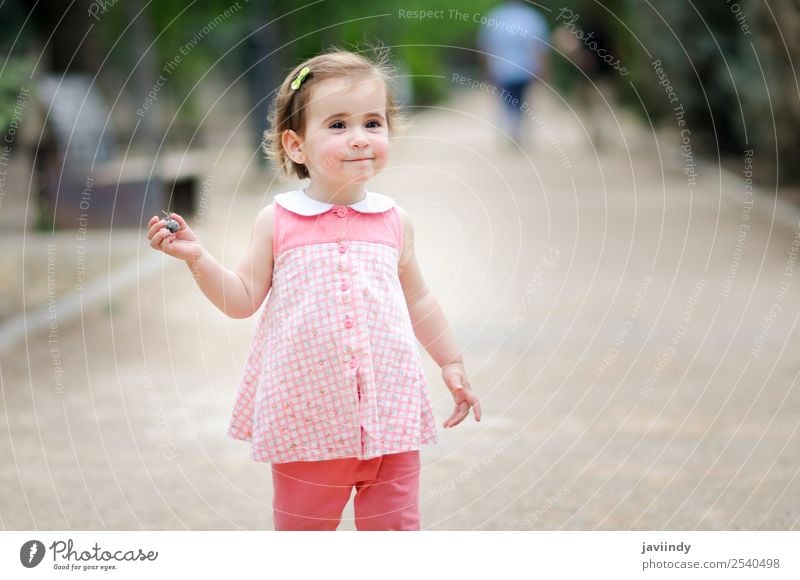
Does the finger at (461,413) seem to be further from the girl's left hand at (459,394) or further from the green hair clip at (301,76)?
the green hair clip at (301,76)

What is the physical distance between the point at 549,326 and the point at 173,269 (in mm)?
3821

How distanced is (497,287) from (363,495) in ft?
20.7

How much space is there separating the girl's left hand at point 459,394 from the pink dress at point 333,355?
0.17 m

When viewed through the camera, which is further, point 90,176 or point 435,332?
point 90,176

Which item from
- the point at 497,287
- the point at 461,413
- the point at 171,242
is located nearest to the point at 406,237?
the point at 461,413

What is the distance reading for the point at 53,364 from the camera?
24.4 feet

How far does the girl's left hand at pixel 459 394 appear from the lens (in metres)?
3.44

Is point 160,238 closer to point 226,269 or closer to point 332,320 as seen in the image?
point 226,269

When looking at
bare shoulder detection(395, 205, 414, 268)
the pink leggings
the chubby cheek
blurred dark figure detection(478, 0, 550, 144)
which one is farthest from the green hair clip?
blurred dark figure detection(478, 0, 550, 144)

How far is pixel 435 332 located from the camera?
3510mm

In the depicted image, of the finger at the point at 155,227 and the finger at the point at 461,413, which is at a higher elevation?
the finger at the point at 155,227

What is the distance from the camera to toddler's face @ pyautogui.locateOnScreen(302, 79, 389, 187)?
10.6ft
